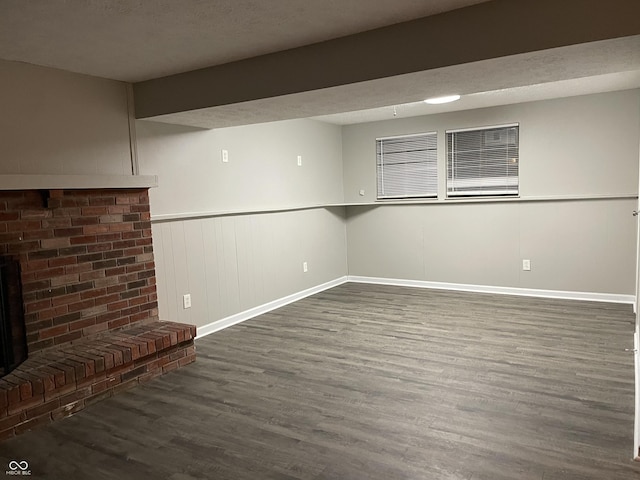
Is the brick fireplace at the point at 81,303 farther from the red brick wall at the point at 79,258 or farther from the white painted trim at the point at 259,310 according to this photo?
the white painted trim at the point at 259,310

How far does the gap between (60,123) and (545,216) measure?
4.76 metres

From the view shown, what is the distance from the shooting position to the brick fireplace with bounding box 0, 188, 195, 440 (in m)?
2.65

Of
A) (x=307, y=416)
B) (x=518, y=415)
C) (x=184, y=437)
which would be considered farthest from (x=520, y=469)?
(x=184, y=437)

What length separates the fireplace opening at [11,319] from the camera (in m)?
2.64

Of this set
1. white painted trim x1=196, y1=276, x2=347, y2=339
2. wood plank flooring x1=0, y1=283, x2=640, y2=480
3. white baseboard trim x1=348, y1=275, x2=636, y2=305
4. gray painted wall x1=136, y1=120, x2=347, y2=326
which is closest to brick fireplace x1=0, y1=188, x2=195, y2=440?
wood plank flooring x1=0, y1=283, x2=640, y2=480

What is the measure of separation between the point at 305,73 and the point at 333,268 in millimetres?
3752

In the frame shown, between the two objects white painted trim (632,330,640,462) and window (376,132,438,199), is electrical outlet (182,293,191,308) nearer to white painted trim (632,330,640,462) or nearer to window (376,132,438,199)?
window (376,132,438,199)

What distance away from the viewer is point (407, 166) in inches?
236

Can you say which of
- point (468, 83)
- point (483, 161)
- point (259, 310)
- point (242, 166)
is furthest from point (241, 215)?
point (483, 161)

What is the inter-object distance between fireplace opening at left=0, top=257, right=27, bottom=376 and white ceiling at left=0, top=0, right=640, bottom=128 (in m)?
1.29

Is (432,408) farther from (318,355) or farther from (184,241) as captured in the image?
(184,241)

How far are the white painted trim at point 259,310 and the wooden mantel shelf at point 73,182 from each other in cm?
147

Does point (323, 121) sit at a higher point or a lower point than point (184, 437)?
higher

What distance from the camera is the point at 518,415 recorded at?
98.1 inches
